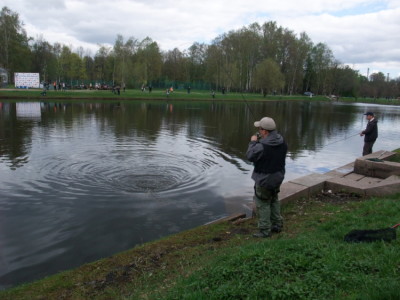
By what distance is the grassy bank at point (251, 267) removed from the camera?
12.1ft

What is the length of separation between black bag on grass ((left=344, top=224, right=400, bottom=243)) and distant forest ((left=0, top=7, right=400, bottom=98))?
198 ft

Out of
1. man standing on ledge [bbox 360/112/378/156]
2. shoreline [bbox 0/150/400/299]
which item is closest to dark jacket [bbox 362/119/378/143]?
man standing on ledge [bbox 360/112/378/156]

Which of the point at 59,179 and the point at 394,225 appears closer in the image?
the point at 394,225

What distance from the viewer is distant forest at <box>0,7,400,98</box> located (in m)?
74.6

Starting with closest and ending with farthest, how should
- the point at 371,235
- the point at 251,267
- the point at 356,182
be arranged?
the point at 251,267 → the point at 371,235 → the point at 356,182

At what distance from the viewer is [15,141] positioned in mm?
16047

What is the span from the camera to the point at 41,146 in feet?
49.3

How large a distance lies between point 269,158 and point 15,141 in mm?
14061

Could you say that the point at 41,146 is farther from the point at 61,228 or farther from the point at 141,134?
the point at 61,228

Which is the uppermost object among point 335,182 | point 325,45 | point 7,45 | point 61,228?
point 325,45

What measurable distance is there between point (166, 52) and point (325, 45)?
46.6 metres

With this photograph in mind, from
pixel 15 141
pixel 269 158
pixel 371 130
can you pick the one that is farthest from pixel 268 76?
pixel 269 158

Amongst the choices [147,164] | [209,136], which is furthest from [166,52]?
[147,164]

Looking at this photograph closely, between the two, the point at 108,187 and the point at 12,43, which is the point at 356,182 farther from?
the point at 12,43
